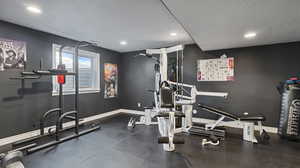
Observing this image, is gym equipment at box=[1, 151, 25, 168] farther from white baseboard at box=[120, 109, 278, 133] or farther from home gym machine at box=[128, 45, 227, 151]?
white baseboard at box=[120, 109, 278, 133]

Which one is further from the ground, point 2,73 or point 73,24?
point 73,24

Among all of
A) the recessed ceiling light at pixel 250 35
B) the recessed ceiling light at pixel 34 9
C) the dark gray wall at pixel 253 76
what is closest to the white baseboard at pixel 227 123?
the dark gray wall at pixel 253 76

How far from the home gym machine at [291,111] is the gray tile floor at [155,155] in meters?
0.20

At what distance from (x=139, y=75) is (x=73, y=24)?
271 centimetres

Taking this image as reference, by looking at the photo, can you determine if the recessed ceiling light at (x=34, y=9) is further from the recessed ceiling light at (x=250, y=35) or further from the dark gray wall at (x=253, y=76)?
the recessed ceiling light at (x=250, y=35)

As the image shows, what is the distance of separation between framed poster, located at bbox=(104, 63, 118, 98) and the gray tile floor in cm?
207

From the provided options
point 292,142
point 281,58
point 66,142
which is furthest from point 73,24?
point 292,142

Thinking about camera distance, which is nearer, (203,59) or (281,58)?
(281,58)

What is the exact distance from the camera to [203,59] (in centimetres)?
397

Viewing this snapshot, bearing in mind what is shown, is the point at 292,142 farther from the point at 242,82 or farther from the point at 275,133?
the point at 242,82

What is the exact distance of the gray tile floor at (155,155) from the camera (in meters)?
2.00

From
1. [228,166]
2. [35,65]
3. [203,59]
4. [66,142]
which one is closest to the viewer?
[228,166]

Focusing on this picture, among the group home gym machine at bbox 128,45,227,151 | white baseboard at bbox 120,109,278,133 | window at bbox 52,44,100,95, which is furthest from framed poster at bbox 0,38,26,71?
white baseboard at bbox 120,109,278,133

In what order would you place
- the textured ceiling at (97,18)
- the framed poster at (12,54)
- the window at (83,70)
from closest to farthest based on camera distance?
the textured ceiling at (97,18) → the framed poster at (12,54) → the window at (83,70)
